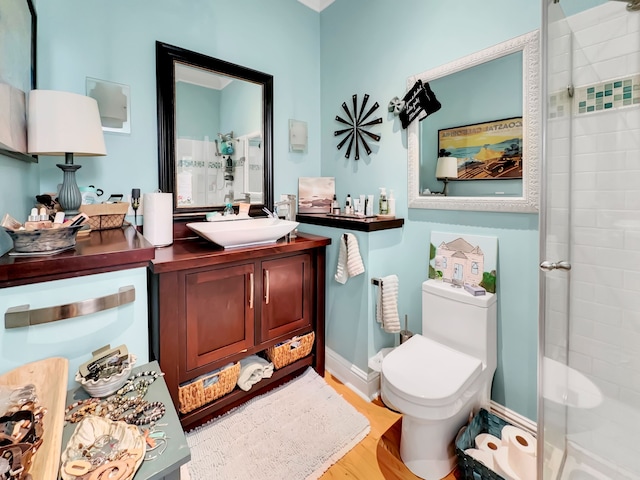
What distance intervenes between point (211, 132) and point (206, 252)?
89 centimetres

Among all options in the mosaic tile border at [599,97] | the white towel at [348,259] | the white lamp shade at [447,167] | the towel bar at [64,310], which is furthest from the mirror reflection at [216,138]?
the mosaic tile border at [599,97]

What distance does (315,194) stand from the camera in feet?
8.23

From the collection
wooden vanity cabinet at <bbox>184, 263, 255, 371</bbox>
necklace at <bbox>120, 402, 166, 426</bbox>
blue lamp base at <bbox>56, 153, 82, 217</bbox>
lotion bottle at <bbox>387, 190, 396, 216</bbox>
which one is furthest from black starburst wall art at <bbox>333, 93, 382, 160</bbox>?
necklace at <bbox>120, 402, 166, 426</bbox>

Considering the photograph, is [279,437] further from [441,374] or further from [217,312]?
[441,374]

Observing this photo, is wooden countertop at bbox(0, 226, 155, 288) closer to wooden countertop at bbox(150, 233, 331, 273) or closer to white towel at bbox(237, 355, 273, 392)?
wooden countertop at bbox(150, 233, 331, 273)

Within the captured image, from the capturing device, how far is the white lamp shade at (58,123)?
48.1 inches

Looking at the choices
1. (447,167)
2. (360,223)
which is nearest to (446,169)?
(447,167)

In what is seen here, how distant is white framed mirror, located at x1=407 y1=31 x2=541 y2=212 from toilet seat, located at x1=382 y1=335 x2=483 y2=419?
791mm

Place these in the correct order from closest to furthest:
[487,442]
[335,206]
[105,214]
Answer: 1. [487,442]
2. [105,214]
3. [335,206]

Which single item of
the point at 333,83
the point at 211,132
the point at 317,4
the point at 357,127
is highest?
the point at 317,4

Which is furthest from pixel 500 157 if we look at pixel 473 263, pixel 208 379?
pixel 208 379

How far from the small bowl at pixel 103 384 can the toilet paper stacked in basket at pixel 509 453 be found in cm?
143

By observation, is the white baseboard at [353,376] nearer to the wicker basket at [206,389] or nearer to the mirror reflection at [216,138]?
the wicker basket at [206,389]

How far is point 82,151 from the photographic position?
1.32m
